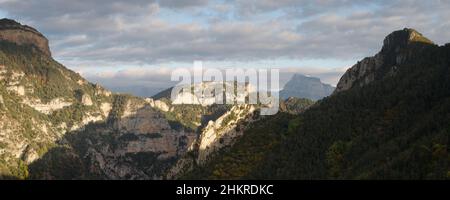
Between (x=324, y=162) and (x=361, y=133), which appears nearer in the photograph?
(x=324, y=162)

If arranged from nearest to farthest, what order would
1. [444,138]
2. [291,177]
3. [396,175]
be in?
[396,175]
[444,138]
[291,177]

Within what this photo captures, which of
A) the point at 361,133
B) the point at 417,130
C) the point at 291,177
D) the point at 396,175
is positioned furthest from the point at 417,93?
the point at 396,175

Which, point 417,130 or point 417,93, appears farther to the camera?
point 417,93

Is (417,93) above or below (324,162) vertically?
above
